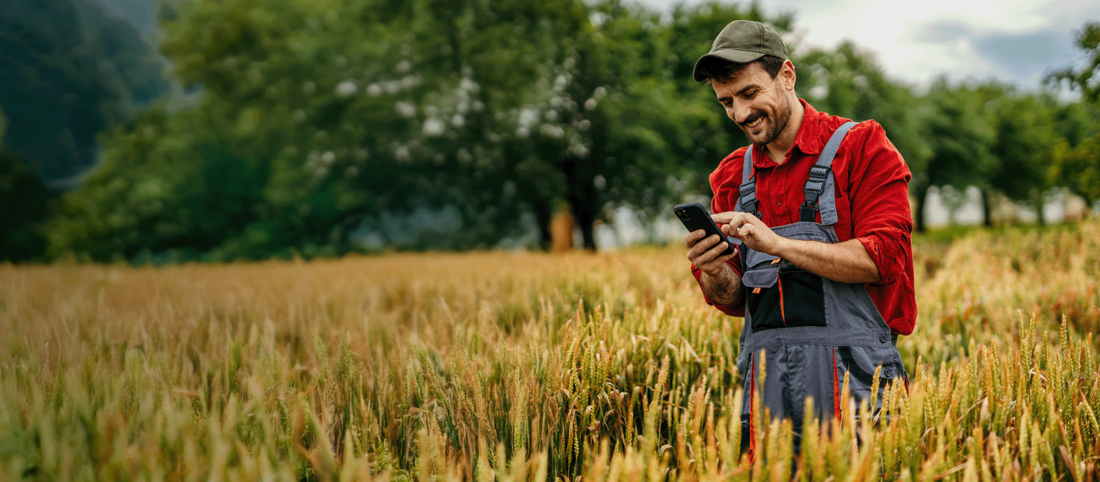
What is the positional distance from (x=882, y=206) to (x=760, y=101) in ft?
1.69

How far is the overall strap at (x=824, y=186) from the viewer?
1854 mm

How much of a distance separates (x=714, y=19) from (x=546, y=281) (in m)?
17.3

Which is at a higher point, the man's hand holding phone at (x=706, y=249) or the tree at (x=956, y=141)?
the tree at (x=956, y=141)

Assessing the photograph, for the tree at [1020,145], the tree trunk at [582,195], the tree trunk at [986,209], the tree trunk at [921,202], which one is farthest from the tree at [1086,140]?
the tree trunk at [986,209]

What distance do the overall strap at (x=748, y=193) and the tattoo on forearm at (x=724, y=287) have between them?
223 millimetres

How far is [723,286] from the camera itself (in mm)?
2111

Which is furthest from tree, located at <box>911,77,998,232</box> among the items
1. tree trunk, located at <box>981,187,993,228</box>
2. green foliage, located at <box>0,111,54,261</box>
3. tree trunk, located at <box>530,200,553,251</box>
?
green foliage, located at <box>0,111,54,261</box>

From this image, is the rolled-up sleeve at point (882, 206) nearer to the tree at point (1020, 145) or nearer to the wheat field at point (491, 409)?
the wheat field at point (491, 409)

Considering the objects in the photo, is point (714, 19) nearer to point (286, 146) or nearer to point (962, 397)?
point (286, 146)

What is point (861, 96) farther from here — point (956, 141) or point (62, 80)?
point (62, 80)

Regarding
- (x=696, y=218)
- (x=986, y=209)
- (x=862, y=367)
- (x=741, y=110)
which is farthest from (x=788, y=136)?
(x=986, y=209)

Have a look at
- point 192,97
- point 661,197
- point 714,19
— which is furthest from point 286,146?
point 714,19

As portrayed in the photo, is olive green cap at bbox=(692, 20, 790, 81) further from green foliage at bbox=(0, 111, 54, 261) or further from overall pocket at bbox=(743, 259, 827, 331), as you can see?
green foliage at bbox=(0, 111, 54, 261)

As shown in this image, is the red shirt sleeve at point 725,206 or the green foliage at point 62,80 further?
the green foliage at point 62,80
